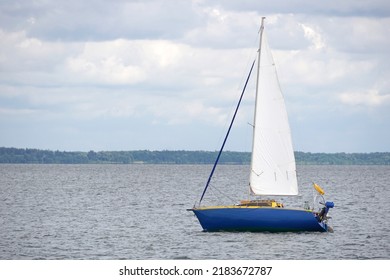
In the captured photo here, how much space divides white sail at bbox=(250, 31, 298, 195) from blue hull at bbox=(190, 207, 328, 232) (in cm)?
218

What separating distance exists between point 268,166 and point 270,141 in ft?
5.12

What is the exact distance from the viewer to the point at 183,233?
5825 centimetres

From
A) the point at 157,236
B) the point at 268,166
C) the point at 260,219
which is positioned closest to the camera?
the point at 260,219

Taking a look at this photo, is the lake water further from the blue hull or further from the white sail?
the white sail

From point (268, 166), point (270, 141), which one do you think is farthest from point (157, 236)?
point (270, 141)

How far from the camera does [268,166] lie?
5481 centimetres

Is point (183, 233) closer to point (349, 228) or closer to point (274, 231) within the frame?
point (274, 231)

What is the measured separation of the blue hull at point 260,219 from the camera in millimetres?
52719

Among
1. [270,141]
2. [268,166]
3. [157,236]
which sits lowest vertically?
[157,236]

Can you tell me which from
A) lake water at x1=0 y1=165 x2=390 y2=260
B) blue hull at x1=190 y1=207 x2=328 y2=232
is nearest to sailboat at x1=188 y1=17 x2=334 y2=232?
blue hull at x1=190 y1=207 x2=328 y2=232

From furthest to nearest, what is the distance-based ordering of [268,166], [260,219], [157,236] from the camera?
[157,236], [268,166], [260,219]

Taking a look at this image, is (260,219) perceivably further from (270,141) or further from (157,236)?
(157,236)

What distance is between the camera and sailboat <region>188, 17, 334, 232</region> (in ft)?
175

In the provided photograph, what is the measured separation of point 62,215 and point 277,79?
26781 mm
